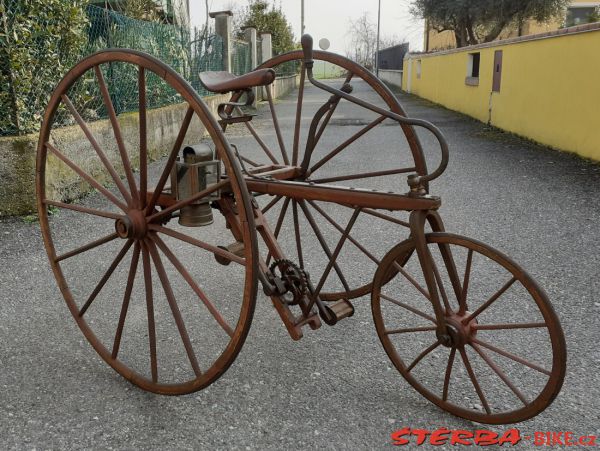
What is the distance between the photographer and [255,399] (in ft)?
7.62

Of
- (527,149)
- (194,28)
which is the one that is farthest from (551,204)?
(194,28)

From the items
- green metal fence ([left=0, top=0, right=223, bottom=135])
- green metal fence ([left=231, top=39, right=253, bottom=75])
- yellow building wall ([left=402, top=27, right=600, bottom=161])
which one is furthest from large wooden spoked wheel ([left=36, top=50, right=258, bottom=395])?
green metal fence ([left=231, top=39, right=253, bottom=75])

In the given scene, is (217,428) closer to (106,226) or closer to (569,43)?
(106,226)

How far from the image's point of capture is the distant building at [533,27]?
2400 cm

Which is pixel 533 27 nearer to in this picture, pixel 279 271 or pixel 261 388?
pixel 279 271

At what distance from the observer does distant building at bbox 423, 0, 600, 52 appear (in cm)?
2400

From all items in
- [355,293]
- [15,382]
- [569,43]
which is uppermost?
[569,43]

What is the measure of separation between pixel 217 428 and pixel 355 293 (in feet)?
3.21

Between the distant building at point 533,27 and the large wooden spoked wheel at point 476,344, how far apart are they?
23.0 meters

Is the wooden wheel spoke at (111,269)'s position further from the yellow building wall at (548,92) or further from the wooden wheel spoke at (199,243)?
the yellow building wall at (548,92)

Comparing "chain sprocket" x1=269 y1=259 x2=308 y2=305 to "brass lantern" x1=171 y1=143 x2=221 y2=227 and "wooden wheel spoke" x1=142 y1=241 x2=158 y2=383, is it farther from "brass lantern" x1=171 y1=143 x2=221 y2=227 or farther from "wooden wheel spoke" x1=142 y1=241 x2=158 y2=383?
"wooden wheel spoke" x1=142 y1=241 x2=158 y2=383

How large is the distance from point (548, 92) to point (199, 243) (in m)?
7.53

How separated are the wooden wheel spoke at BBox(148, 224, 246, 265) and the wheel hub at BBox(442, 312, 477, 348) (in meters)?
0.82

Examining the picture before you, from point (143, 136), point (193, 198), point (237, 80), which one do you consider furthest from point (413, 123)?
point (143, 136)
